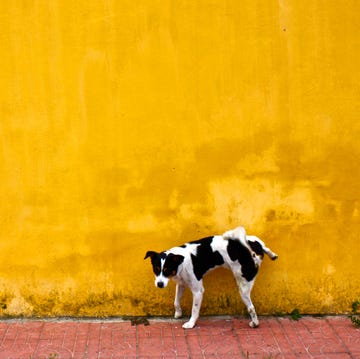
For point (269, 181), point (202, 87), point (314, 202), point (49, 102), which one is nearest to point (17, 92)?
point (49, 102)

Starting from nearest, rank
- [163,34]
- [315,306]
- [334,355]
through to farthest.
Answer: [334,355] < [163,34] < [315,306]

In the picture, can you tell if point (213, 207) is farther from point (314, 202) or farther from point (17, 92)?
point (17, 92)

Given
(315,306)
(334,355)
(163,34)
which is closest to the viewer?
(334,355)

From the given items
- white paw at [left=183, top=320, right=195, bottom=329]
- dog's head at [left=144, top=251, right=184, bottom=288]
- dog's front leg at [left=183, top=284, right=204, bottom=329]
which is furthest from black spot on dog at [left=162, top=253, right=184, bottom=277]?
white paw at [left=183, top=320, right=195, bottom=329]

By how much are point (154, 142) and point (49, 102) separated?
1094 mm

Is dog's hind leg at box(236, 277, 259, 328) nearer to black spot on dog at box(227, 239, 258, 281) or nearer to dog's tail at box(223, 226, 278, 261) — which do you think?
black spot on dog at box(227, 239, 258, 281)

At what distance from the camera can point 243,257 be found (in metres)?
5.61

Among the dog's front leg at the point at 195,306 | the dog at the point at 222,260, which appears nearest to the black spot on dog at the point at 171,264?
the dog at the point at 222,260

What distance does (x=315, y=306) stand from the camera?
19.7 feet

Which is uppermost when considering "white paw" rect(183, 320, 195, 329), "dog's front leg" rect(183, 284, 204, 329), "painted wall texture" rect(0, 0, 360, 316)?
"painted wall texture" rect(0, 0, 360, 316)

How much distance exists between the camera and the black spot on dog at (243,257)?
5.59 m

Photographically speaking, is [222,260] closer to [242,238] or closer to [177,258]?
[242,238]

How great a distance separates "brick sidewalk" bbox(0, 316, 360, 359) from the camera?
5.20 metres

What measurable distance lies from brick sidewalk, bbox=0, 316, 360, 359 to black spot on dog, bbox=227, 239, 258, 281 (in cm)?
58
